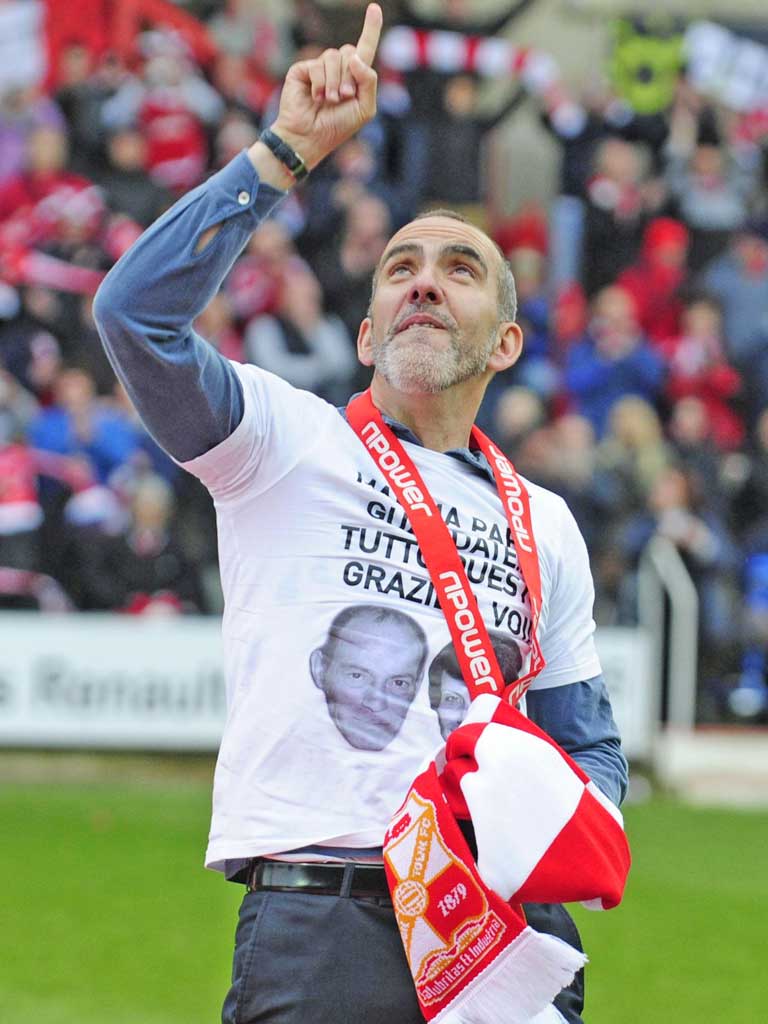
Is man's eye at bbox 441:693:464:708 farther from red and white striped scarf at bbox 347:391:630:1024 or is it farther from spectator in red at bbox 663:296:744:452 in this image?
spectator in red at bbox 663:296:744:452

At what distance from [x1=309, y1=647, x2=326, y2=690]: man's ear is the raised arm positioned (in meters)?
0.43

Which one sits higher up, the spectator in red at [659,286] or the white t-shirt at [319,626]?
the spectator in red at [659,286]

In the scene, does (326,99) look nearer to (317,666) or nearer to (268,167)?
(268,167)

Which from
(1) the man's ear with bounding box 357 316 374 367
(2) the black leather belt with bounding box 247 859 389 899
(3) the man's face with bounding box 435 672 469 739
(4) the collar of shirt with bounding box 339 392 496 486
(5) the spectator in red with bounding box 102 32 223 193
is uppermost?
(5) the spectator in red with bounding box 102 32 223 193

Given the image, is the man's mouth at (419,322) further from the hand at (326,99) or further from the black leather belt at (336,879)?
the black leather belt at (336,879)

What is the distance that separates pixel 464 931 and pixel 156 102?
12.7 meters

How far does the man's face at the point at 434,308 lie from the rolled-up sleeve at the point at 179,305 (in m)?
0.46

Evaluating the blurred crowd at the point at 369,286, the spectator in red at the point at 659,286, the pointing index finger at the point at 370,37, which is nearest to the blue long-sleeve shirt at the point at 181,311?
the pointing index finger at the point at 370,37

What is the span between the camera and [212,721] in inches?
475

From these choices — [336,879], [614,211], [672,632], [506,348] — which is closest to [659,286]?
[614,211]

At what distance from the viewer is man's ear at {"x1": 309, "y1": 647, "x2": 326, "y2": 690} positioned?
3422 mm

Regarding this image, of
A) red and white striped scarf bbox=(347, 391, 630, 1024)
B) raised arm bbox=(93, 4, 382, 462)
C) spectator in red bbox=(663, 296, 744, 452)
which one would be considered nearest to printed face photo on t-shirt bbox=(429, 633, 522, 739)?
red and white striped scarf bbox=(347, 391, 630, 1024)

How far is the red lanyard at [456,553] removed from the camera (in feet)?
11.3

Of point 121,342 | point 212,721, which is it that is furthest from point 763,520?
point 121,342
